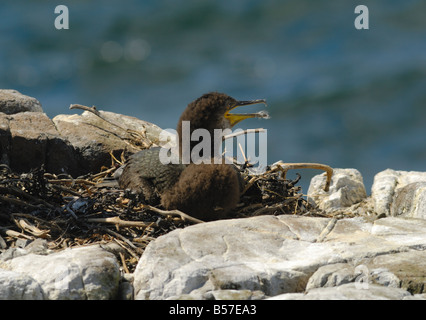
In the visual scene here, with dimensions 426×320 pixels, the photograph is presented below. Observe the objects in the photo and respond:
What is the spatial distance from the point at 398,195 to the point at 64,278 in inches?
170

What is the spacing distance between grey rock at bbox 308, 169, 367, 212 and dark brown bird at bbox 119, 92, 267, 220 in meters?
1.69

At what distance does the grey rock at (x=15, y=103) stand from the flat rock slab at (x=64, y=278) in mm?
3571

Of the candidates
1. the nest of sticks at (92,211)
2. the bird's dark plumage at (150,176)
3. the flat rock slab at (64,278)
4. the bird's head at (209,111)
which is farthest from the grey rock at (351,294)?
the bird's head at (209,111)

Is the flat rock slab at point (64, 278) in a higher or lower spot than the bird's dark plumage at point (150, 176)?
lower

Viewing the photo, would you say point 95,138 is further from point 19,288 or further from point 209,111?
point 19,288

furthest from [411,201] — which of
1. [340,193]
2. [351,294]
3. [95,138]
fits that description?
[95,138]

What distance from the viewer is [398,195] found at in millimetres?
7512

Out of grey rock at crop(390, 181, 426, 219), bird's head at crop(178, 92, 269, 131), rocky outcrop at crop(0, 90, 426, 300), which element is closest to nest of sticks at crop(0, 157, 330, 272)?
rocky outcrop at crop(0, 90, 426, 300)

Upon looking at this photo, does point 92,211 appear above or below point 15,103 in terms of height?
below

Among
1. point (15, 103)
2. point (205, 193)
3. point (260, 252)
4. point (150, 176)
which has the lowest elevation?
point (260, 252)

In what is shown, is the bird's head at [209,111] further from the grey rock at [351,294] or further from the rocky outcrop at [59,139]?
the grey rock at [351,294]

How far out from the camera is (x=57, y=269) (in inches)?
175

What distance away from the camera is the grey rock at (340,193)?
7992mm
